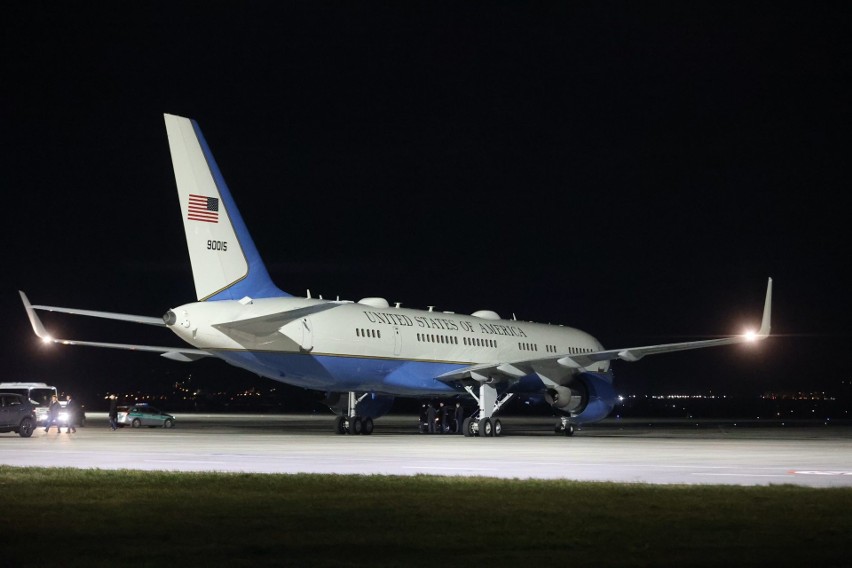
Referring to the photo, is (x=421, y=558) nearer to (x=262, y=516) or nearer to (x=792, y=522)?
(x=262, y=516)

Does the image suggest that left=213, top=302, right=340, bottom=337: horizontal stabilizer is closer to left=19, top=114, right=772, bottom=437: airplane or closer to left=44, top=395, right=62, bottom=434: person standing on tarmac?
left=19, top=114, right=772, bottom=437: airplane

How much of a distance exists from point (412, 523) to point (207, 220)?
25109 millimetres

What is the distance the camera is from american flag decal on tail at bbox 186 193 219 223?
37.9 metres

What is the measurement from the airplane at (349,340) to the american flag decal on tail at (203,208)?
0.03 metres

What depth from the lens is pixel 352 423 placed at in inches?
1844

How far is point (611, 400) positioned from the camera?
2025 inches

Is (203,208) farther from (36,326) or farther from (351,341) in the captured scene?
(36,326)

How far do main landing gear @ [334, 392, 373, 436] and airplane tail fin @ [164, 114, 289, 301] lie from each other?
29.3 ft

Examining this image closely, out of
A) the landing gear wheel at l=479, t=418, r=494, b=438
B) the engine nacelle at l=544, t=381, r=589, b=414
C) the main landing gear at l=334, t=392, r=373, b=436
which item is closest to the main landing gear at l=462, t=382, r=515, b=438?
the landing gear wheel at l=479, t=418, r=494, b=438

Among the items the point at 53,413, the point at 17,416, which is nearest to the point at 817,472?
the point at 17,416

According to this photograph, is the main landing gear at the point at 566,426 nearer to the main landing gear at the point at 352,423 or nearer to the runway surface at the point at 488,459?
the main landing gear at the point at 352,423

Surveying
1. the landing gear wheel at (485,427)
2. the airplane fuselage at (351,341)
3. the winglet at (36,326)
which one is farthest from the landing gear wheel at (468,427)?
the winglet at (36,326)

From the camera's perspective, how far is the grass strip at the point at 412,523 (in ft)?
38.7

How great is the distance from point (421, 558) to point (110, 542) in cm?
334
